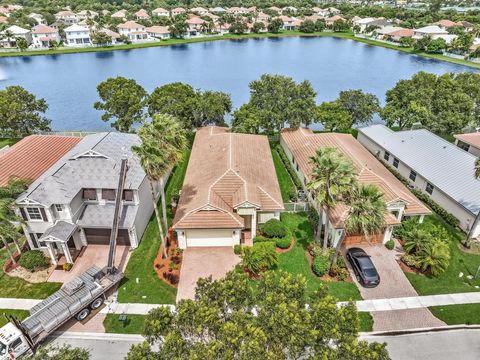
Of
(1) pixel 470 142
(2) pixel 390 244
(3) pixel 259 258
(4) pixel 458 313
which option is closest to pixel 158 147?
(3) pixel 259 258

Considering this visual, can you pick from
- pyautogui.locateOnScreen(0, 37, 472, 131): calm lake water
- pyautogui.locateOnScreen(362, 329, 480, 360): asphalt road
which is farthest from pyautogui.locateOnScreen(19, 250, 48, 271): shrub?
pyautogui.locateOnScreen(0, 37, 472, 131): calm lake water

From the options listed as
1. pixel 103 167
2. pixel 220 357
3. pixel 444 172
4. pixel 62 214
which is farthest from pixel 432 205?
pixel 62 214

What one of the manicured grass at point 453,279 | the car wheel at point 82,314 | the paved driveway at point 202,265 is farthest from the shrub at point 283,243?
the car wheel at point 82,314

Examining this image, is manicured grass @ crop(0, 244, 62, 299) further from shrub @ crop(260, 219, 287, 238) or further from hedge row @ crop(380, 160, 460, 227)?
hedge row @ crop(380, 160, 460, 227)

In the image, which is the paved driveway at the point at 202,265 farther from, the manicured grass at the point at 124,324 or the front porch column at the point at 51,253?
the front porch column at the point at 51,253

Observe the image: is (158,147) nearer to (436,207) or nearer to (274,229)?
(274,229)
